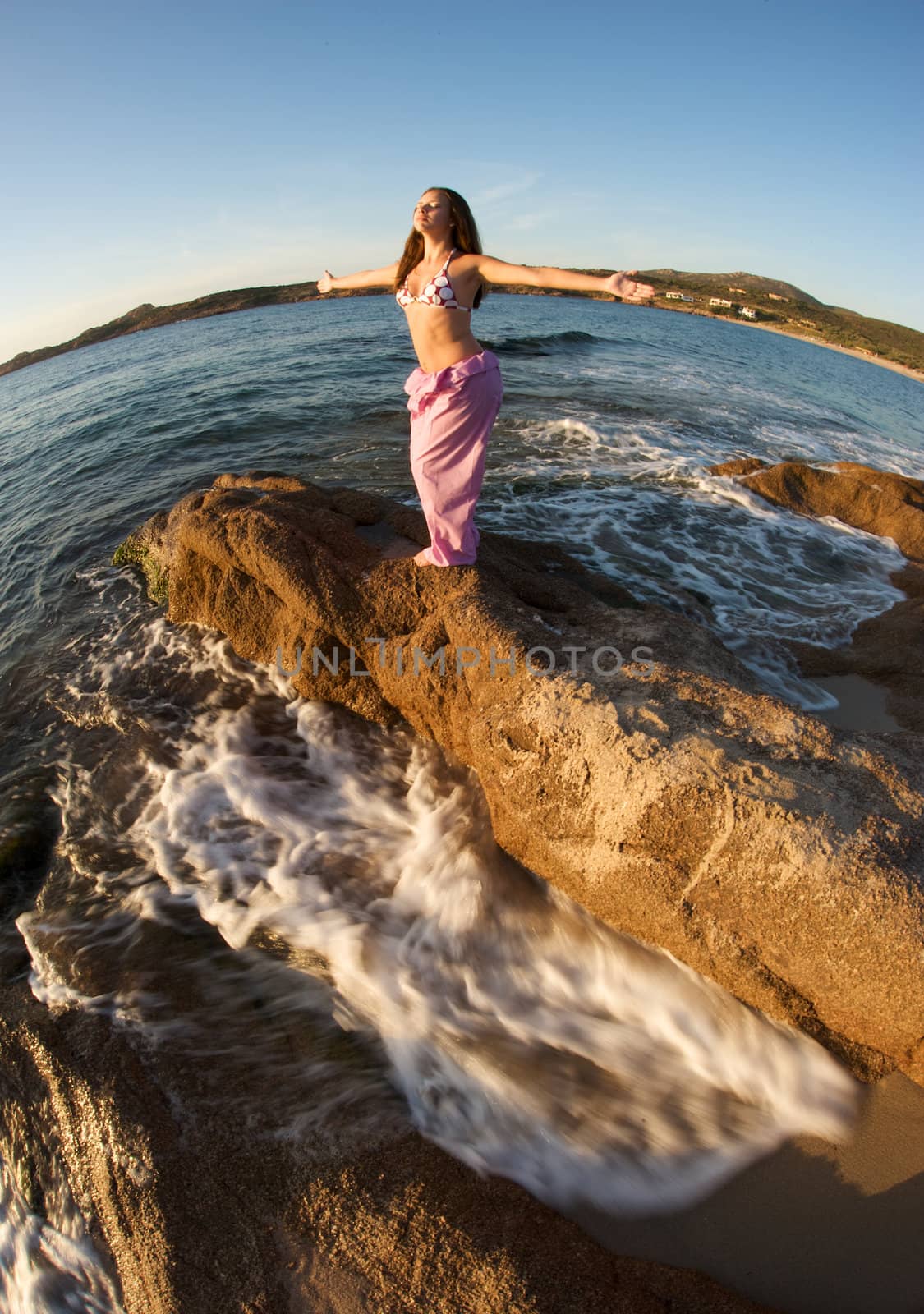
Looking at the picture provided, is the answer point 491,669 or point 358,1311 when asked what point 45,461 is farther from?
point 358,1311

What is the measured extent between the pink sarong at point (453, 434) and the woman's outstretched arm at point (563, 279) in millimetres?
400

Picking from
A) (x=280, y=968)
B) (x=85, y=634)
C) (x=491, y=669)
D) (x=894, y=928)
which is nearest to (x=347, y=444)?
(x=85, y=634)

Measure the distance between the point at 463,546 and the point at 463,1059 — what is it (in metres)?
2.78

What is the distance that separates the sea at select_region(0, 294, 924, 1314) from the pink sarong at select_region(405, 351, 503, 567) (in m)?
1.47

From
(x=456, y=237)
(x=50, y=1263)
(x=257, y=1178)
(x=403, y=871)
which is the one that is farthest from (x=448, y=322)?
(x=50, y=1263)

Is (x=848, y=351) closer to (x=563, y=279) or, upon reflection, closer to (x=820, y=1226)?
(x=563, y=279)

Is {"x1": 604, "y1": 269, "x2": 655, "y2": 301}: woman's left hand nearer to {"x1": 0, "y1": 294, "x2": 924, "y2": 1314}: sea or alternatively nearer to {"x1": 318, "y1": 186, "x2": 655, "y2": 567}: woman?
{"x1": 318, "y1": 186, "x2": 655, "y2": 567}: woman

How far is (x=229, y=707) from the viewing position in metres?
4.22

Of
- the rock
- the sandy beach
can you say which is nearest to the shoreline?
the sandy beach

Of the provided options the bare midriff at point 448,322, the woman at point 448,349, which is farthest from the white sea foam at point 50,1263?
the bare midriff at point 448,322

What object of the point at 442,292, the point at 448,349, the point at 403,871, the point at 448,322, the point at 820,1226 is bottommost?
the point at 820,1226

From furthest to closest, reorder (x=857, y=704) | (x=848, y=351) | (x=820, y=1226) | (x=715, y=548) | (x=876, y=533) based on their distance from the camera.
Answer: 1. (x=848, y=351)
2. (x=876, y=533)
3. (x=715, y=548)
4. (x=857, y=704)
5. (x=820, y=1226)

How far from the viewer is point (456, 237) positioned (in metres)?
3.27

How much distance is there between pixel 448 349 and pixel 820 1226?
4.11 meters
